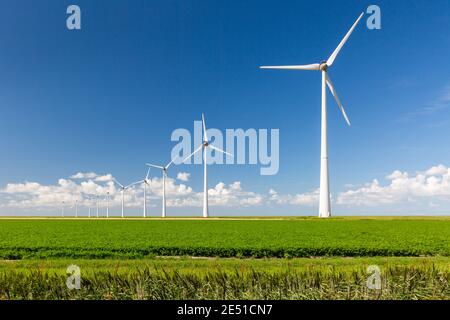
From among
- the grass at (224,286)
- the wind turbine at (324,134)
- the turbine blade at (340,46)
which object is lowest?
the grass at (224,286)

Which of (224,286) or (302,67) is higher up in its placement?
(302,67)

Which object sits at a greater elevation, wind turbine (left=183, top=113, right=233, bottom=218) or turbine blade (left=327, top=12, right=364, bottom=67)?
turbine blade (left=327, top=12, right=364, bottom=67)

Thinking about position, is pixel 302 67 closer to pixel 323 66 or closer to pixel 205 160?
pixel 323 66

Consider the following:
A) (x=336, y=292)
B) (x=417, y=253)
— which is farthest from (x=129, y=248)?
(x=417, y=253)

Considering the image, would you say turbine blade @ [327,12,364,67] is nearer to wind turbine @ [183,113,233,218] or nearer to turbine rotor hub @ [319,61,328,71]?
turbine rotor hub @ [319,61,328,71]

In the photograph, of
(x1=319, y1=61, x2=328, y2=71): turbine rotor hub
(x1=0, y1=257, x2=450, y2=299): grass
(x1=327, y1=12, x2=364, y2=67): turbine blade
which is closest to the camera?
(x1=0, y1=257, x2=450, y2=299): grass

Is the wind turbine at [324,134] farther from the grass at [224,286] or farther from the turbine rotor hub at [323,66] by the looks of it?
the grass at [224,286]

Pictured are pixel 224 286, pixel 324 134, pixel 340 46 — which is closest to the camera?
pixel 224 286

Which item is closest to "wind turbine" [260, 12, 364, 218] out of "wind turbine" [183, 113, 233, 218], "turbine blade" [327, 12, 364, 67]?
"turbine blade" [327, 12, 364, 67]

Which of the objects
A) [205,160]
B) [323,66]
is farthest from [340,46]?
[205,160]

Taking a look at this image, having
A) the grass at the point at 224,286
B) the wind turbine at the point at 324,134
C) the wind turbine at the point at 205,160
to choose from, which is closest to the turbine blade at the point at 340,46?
the wind turbine at the point at 324,134

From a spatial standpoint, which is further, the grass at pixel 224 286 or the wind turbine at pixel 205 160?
the wind turbine at pixel 205 160
